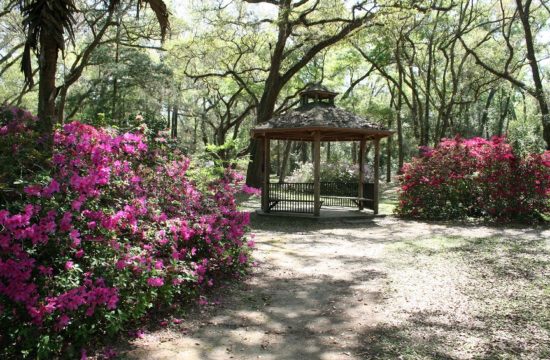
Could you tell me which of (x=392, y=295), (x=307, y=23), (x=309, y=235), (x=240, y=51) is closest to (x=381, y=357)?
(x=392, y=295)

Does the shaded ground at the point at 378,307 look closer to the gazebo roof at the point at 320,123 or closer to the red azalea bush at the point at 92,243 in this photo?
the red azalea bush at the point at 92,243

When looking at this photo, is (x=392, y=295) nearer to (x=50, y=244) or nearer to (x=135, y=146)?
(x=135, y=146)

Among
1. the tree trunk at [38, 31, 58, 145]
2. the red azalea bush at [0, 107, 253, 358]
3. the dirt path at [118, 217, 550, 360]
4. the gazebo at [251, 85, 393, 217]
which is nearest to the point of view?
the red azalea bush at [0, 107, 253, 358]

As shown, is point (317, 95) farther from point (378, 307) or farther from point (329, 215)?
point (378, 307)

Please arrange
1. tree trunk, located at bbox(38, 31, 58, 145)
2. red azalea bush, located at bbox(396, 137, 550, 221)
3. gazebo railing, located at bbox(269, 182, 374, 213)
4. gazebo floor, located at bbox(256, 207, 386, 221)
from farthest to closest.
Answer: gazebo railing, located at bbox(269, 182, 374, 213), gazebo floor, located at bbox(256, 207, 386, 221), red azalea bush, located at bbox(396, 137, 550, 221), tree trunk, located at bbox(38, 31, 58, 145)

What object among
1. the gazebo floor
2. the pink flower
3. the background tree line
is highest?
the background tree line

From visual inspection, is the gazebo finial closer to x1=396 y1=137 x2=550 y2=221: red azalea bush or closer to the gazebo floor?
x1=396 y1=137 x2=550 y2=221: red azalea bush

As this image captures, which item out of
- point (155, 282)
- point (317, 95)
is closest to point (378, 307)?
point (155, 282)

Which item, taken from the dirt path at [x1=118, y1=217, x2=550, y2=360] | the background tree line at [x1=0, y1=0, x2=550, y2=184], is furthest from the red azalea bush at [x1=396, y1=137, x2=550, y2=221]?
the dirt path at [x1=118, y1=217, x2=550, y2=360]

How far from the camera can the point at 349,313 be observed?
194 inches

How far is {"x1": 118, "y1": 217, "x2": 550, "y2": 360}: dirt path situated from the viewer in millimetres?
3926

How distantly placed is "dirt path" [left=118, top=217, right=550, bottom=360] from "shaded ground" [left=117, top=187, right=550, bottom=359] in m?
0.01

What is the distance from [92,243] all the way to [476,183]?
37.1 feet

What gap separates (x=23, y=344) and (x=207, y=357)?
140 centimetres
